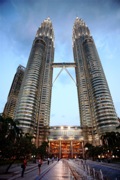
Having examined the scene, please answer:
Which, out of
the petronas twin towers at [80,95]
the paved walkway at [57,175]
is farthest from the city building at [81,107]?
the paved walkway at [57,175]

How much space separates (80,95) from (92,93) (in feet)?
91.9

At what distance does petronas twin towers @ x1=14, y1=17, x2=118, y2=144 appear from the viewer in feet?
402

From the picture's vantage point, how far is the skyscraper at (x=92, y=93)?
4771 inches

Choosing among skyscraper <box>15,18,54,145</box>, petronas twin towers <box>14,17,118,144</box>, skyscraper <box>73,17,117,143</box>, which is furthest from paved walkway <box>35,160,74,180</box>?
skyscraper <box>73,17,117,143</box>

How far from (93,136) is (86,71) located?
241 feet

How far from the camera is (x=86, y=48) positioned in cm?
17825

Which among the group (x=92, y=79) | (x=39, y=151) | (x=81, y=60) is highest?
(x=81, y=60)

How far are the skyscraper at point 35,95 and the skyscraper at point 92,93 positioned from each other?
39660 mm

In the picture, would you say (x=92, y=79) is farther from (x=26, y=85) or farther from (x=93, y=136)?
(x=26, y=85)

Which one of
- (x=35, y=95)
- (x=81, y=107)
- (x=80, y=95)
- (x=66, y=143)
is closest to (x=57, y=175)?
(x=35, y=95)

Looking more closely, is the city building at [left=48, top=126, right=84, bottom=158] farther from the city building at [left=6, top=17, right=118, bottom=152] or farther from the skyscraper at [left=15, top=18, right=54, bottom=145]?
the skyscraper at [left=15, top=18, right=54, bottom=145]

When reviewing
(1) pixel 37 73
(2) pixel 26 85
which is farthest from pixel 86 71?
(2) pixel 26 85

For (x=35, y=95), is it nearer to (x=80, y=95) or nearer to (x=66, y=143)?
(x=80, y=95)

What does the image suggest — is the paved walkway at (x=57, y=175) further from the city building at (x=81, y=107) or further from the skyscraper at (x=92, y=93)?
the skyscraper at (x=92, y=93)
